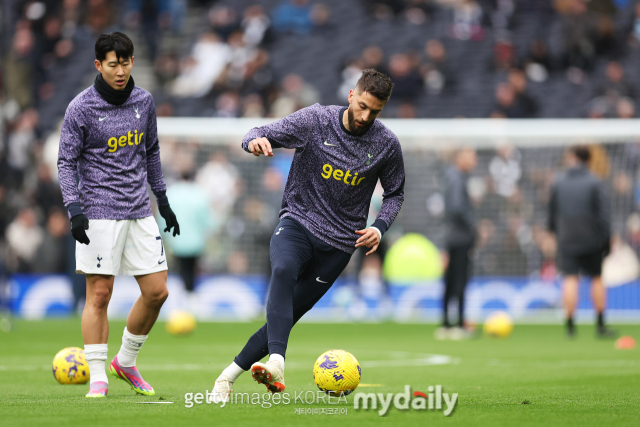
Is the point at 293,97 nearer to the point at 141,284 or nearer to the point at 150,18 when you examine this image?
the point at 150,18

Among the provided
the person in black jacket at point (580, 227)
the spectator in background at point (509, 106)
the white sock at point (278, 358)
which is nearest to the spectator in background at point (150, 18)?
the spectator in background at point (509, 106)

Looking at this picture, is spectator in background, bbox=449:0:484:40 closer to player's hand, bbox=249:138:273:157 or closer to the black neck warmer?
the black neck warmer

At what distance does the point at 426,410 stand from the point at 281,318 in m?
1.07

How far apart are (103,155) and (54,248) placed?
12.7 metres

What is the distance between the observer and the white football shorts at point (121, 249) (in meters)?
6.56

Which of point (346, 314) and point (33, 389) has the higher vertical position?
point (33, 389)

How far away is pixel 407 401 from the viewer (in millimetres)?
6258

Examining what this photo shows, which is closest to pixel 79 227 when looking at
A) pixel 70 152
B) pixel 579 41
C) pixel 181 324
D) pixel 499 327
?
pixel 70 152

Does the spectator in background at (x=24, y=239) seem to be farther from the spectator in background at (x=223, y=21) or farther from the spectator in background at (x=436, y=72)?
the spectator in background at (x=436, y=72)

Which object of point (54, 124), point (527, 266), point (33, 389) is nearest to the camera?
point (33, 389)

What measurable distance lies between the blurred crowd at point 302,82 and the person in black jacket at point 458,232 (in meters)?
4.42

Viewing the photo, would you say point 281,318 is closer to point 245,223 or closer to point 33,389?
point 33,389

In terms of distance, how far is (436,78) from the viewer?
73.8 feet

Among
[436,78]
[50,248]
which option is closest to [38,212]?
[50,248]
